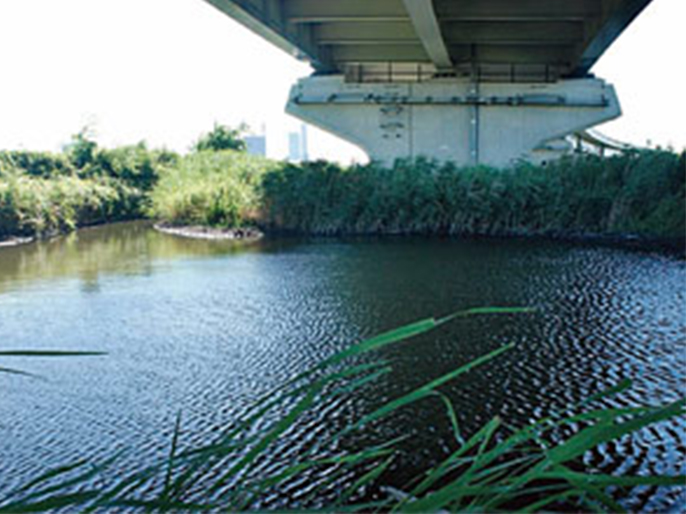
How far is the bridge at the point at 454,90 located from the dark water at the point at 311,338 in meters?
7.24

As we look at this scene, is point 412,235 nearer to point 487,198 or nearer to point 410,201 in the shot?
point 410,201

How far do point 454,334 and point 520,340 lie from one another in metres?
0.48

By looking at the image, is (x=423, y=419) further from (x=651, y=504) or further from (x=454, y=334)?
(x=454, y=334)

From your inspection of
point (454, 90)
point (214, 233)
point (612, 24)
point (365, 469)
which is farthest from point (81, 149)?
point (365, 469)

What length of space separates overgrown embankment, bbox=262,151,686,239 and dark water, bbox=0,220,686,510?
238 cm

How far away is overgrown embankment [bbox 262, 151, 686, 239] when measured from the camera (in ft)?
41.8

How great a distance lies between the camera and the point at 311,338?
563cm

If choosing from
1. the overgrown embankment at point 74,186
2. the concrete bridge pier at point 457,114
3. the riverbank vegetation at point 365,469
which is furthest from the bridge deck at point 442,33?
the riverbank vegetation at point 365,469

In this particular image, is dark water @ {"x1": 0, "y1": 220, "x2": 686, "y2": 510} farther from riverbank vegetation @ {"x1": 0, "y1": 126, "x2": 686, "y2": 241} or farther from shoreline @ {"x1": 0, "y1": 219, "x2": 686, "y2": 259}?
riverbank vegetation @ {"x1": 0, "y1": 126, "x2": 686, "y2": 241}

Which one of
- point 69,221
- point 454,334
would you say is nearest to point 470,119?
point 69,221

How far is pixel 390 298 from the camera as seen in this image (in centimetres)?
724

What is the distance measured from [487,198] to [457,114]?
23.2ft

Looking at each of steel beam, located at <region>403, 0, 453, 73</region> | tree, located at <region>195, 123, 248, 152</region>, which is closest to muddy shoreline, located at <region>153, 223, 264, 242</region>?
steel beam, located at <region>403, 0, 453, 73</region>

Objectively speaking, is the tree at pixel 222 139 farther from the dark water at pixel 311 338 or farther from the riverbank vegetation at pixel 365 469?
the riverbank vegetation at pixel 365 469
